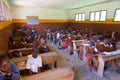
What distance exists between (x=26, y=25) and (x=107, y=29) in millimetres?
6947

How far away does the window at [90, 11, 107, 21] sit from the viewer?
25.3 feet

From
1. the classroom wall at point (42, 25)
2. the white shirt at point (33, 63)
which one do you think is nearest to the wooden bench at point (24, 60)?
the white shirt at point (33, 63)

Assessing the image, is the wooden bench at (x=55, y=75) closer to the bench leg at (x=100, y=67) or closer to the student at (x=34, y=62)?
the student at (x=34, y=62)

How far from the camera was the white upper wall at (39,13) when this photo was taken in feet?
32.1

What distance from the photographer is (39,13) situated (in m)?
10.7

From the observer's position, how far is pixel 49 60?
3.06m

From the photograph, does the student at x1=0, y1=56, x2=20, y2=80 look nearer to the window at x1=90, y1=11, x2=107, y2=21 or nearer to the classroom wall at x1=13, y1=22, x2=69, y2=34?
the window at x1=90, y1=11, x2=107, y2=21

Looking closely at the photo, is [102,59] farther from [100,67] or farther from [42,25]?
[42,25]

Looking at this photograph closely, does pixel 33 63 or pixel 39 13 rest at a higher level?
pixel 39 13

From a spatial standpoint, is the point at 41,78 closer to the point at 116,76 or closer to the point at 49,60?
the point at 49,60

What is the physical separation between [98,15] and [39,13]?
5.52 metres

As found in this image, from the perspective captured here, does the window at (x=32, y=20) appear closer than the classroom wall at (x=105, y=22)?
No

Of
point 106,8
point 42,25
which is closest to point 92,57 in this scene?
point 106,8

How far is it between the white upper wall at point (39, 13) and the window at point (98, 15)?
384 cm
